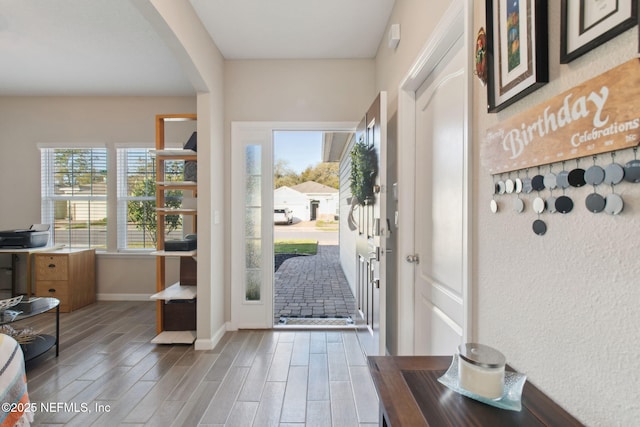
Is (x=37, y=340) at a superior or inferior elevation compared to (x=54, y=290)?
inferior

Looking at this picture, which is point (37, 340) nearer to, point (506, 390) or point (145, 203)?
point (145, 203)

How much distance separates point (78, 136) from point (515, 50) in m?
5.22

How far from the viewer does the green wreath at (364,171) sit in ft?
7.90

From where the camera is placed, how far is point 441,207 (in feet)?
5.54

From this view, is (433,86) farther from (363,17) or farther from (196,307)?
(196,307)

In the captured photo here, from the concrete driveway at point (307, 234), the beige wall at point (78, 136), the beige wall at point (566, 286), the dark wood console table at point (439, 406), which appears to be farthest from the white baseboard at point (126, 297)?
the concrete driveway at point (307, 234)

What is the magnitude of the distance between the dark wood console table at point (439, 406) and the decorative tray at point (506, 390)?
Result: 0.4 inches

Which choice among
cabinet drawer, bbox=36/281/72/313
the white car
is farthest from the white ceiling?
the white car

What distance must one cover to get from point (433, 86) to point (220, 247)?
238 centimetres

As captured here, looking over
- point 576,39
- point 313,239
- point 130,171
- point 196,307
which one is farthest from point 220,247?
point 313,239

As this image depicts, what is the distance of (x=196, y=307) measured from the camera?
10.0ft

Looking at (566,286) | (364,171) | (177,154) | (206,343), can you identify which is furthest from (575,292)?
(177,154)

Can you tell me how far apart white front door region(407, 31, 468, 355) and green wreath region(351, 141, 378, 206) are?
16.2 inches

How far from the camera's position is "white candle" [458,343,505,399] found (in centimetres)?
76
